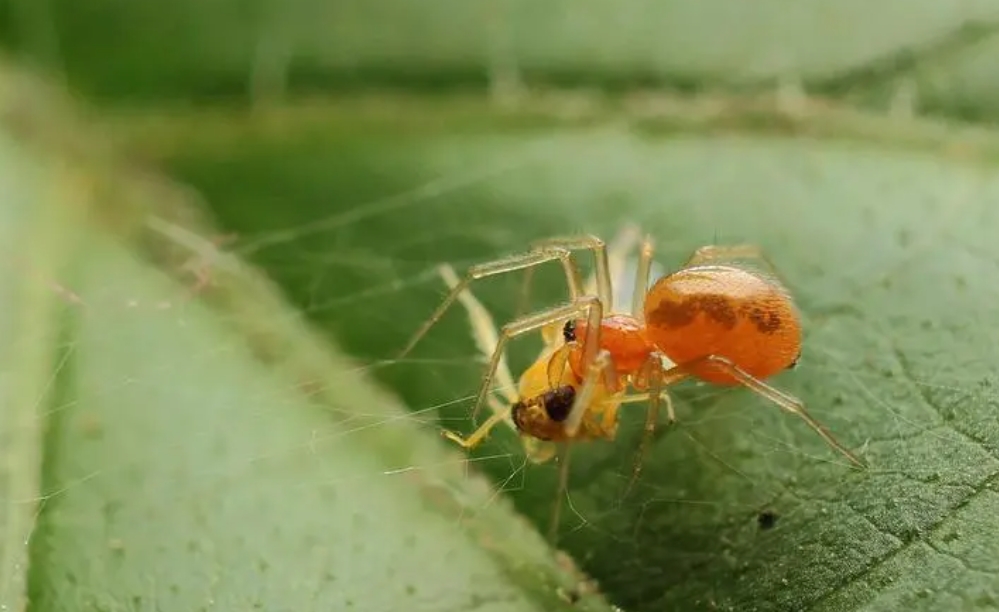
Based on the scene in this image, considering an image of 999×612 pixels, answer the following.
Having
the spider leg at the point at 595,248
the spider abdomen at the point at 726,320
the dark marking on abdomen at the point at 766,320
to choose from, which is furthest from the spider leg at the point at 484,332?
the dark marking on abdomen at the point at 766,320

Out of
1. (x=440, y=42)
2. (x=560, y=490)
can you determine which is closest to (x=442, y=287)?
(x=560, y=490)

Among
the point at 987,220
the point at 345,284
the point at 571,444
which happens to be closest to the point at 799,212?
the point at 987,220

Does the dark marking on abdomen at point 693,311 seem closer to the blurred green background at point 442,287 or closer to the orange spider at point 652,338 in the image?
the orange spider at point 652,338

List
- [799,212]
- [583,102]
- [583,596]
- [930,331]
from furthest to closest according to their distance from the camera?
[583,102] → [799,212] → [930,331] → [583,596]

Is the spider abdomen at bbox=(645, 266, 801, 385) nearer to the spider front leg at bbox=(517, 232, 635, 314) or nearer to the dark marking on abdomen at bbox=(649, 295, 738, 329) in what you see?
the dark marking on abdomen at bbox=(649, 295, 738, 329)

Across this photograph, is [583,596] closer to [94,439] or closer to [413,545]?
[413,545]

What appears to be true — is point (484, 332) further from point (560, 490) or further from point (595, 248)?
point (560, 490)
